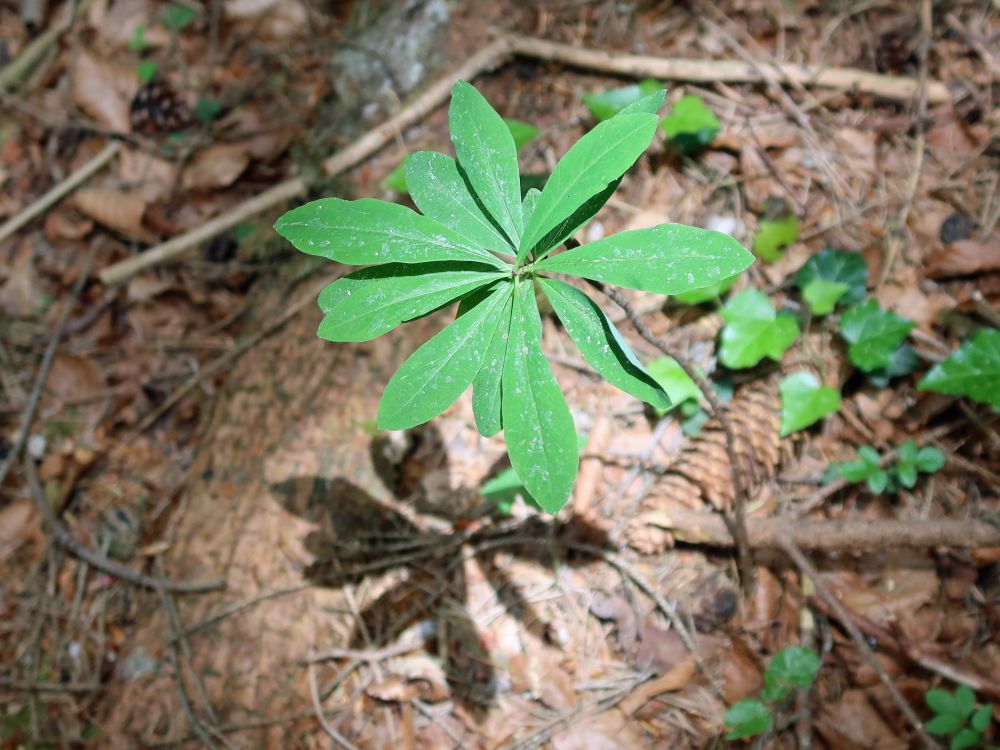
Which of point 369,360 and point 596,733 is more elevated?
point 369,360

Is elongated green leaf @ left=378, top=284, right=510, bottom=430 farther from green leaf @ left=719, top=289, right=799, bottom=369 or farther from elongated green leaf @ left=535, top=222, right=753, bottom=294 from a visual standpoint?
green leaf @ left=719, top=289, right=799, bottom=369

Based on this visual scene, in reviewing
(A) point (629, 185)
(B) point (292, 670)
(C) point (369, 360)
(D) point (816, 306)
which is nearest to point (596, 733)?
(B) point (292, 670)

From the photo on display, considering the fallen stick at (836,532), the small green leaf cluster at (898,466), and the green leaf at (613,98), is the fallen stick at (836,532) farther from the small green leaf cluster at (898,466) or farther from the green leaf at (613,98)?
the green leaf at (613,98)

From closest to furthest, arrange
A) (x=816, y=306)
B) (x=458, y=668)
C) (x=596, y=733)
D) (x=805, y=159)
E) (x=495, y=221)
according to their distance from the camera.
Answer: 1. (x=495, y=221)
2. (x=596, y=733)
3. (x=458, y=668)
4. (x=816, y=306)
5. (x=805, y=159)

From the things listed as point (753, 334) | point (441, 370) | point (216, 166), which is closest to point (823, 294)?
point (753, 334)

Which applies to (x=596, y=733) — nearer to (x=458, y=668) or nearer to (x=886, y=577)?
(x=458, y=668)
